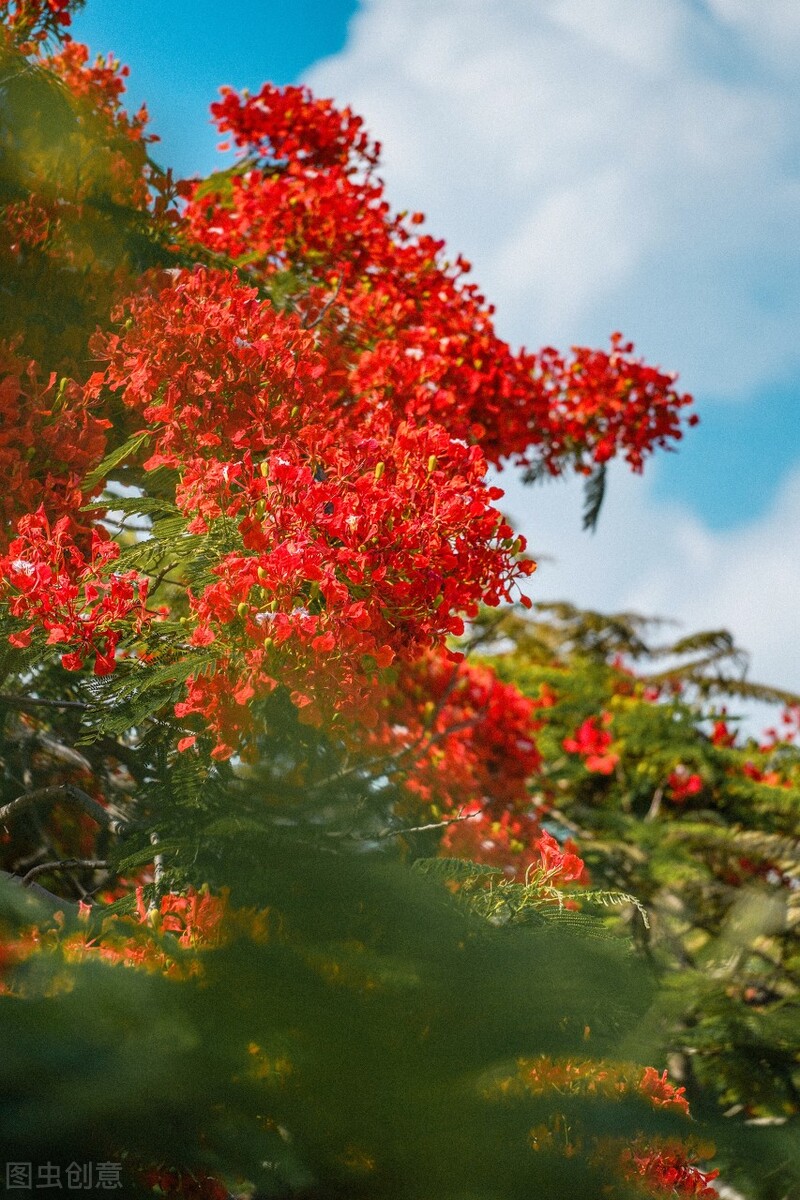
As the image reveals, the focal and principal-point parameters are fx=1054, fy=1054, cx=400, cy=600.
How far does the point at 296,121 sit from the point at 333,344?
1.92m

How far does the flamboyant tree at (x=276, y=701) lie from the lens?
95cm

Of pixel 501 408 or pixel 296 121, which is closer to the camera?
pixel 501 408

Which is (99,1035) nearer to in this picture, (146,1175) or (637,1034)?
(146,1175)

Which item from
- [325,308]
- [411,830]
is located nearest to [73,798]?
[411,830]

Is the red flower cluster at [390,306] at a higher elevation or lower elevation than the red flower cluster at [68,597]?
higher

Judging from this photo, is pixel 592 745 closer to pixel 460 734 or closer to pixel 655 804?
pixel 655 804

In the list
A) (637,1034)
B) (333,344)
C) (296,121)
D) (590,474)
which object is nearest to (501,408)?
(590,474)

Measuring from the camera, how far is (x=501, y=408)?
16.5 feet

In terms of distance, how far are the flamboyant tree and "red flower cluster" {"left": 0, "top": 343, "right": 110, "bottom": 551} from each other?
0.01m

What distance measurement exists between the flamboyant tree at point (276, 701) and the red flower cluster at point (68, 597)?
0.01 meters

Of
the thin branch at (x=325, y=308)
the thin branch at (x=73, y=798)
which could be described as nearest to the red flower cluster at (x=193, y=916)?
the thin branch at (x=73, y=798)

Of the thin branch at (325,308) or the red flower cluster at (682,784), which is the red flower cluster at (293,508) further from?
the red flower cluster at (682,784)

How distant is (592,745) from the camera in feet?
30.5

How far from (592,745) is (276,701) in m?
6.91
